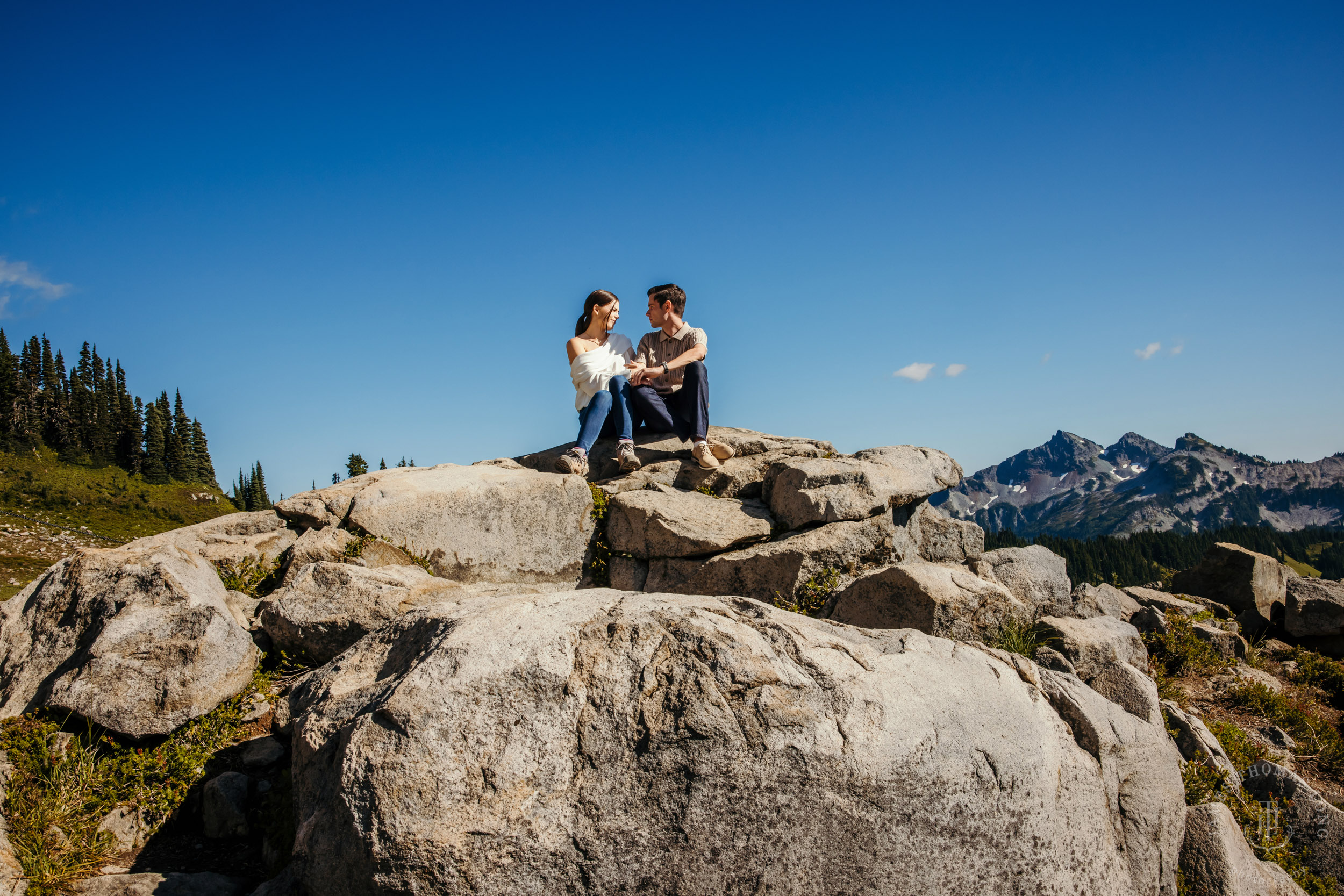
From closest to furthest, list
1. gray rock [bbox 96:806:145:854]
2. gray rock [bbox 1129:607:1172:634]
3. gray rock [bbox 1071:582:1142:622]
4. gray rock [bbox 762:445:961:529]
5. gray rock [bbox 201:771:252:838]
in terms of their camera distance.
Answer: gray rock [bbox 96:806:145:854]
gray rock [bbox 201:771:252:838]
gray rock [bbox 762:445:961:529]
gray rock [bbox 1071:582:1142:622]
gray rock [bbox 1129:607:1172:634]

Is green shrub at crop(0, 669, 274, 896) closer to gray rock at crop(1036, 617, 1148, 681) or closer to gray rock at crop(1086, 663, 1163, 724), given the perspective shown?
gray rock at crop(1086, 663, 1163, 724)

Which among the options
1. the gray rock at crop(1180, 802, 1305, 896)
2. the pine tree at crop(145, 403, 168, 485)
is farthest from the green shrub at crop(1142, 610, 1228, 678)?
the pine tree at crop(145, 403, 168, 485)

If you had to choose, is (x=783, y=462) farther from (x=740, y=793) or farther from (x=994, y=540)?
(x=994, y=540)

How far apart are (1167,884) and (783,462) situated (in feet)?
25.7

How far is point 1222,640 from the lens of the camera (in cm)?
1475

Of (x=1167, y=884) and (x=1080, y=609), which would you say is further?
(x=1080, y=609)

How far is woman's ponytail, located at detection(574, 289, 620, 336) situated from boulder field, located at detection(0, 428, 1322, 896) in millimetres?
5431

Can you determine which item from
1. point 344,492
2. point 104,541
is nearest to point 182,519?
point 104,541

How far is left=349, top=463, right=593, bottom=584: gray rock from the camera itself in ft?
36.9

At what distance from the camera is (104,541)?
63.3 metres

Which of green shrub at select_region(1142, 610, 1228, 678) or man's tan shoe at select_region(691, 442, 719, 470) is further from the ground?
man's tan shoe at select_region(691, 442, 719, 470)

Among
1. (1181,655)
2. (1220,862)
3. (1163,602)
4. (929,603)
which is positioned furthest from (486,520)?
(1163,602)

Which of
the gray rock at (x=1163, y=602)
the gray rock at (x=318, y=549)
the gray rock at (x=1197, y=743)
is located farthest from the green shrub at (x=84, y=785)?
the gray rock at (x=1163, y=602)

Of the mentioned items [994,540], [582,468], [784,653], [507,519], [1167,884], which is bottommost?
[994,540]
